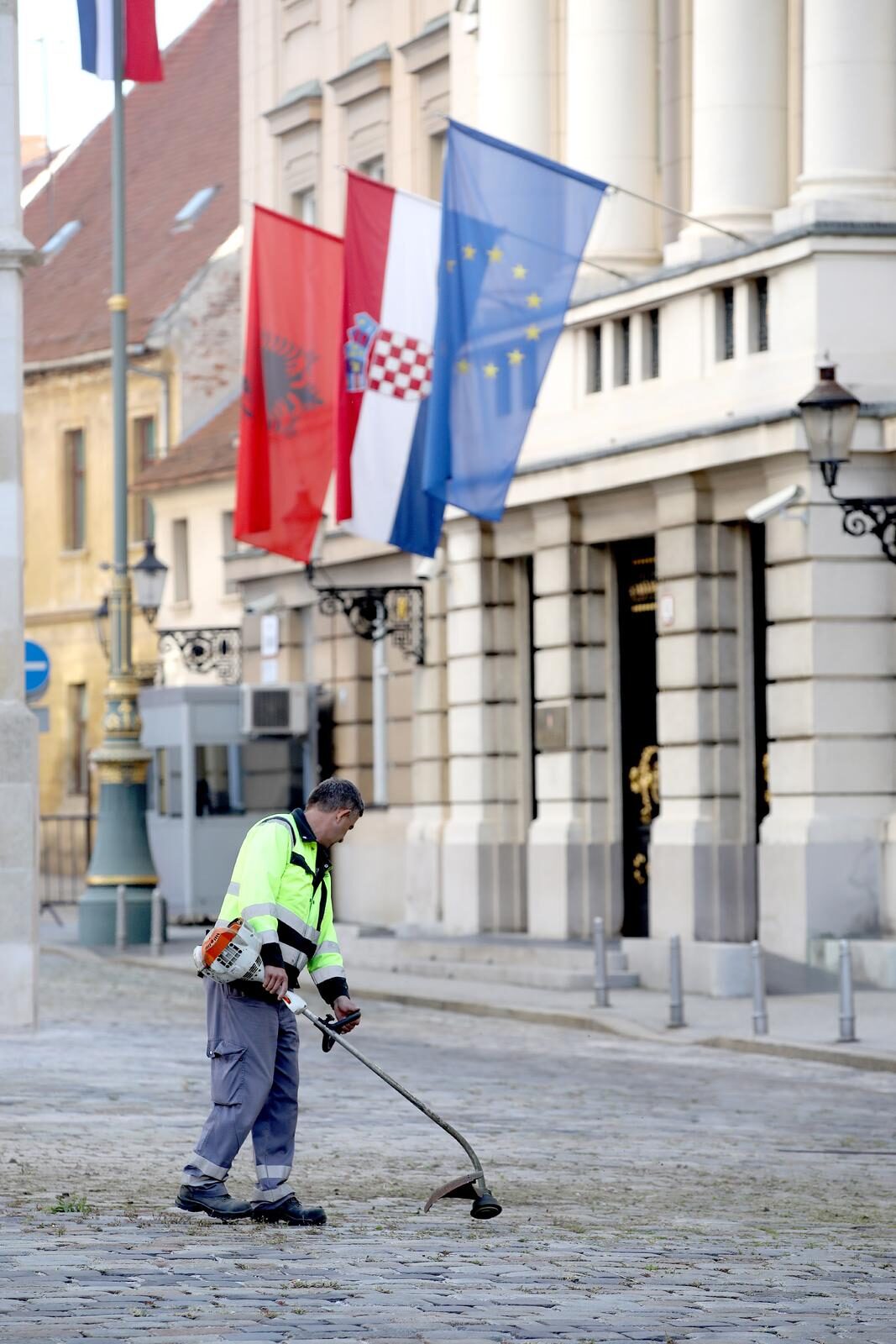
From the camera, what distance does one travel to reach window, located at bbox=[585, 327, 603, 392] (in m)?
28.3

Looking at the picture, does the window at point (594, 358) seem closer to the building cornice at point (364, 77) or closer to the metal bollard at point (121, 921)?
the building cornice at point (364, 77)

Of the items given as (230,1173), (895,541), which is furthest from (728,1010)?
(230,1173)

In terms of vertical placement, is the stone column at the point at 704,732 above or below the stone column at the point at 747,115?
below

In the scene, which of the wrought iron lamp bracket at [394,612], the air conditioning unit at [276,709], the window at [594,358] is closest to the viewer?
the window at [594,358]

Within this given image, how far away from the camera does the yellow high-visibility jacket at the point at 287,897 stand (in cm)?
1071

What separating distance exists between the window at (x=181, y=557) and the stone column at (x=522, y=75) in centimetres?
2277

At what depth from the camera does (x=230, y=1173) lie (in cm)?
1238

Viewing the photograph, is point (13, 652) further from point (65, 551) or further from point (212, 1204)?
point (65, 551)

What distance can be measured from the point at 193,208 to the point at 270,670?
21144 millimetres

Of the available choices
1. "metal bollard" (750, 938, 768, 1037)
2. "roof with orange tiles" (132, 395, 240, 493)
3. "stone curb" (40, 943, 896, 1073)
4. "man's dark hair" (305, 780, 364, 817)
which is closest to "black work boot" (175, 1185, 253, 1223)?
"man's dark hair" (305, 780, 364, 817)

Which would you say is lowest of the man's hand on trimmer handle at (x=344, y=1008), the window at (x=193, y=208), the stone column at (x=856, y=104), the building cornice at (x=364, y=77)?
the man's hand on trimmer handle at (x=344, y=1008)

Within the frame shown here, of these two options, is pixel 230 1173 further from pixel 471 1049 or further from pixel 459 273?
pixel 459 273

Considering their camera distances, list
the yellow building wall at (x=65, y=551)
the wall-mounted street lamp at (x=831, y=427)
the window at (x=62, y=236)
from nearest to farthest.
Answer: the wall-mounted street lamp at (x=831, y=427) < the yellow building wall at (x=65, y=551) < the window at (x=62, y=236)

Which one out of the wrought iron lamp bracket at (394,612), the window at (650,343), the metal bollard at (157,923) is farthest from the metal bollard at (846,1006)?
the metal bollard at (157,923)
